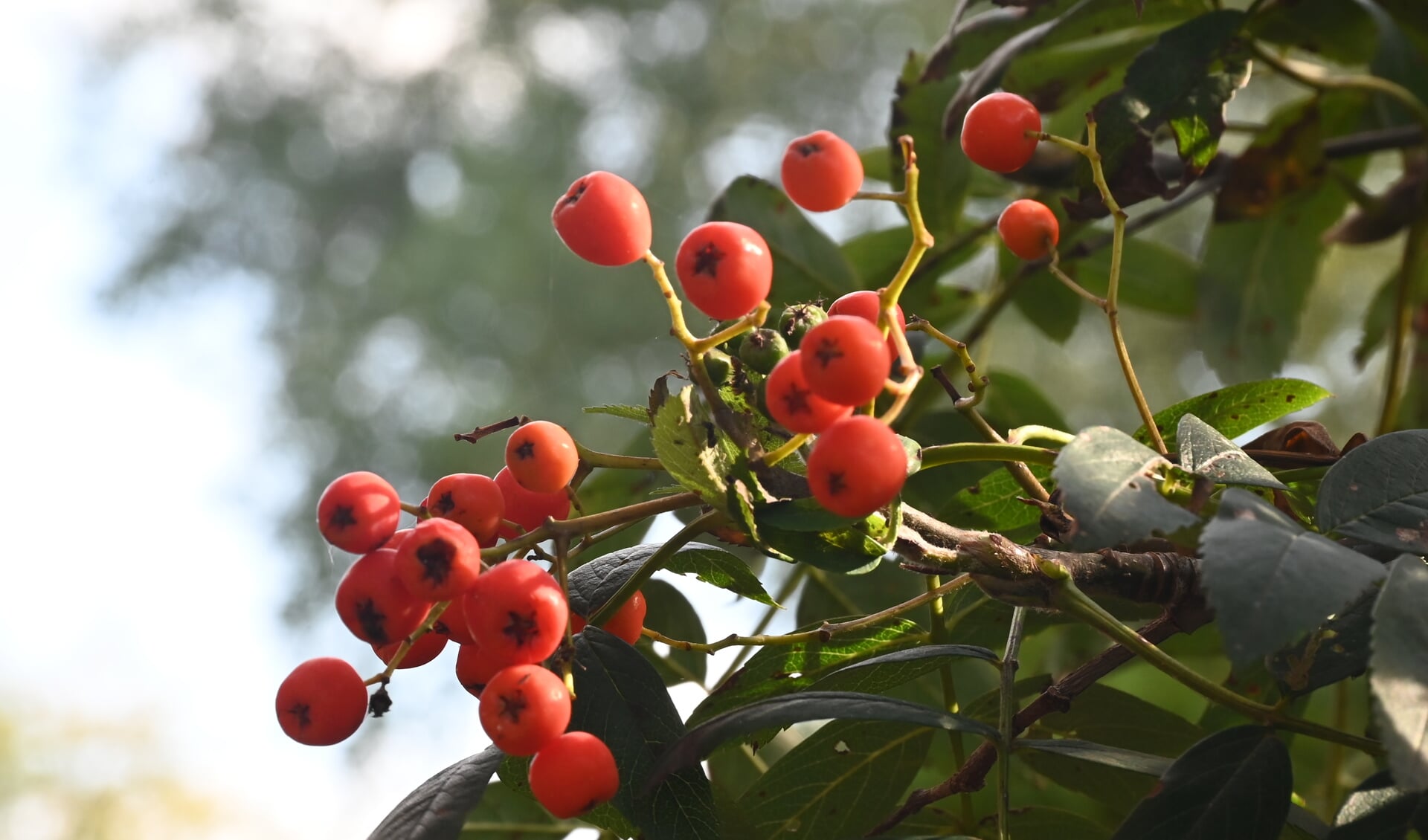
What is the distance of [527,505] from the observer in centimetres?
47

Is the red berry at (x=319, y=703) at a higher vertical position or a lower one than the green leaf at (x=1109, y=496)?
higher

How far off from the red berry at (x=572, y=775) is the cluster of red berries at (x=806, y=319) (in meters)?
0.12

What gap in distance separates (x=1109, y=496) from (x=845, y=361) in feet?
0.31

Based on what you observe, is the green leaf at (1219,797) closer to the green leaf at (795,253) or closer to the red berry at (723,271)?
the red berry at (723,271)

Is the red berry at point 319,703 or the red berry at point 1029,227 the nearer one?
the red berry at point 319,703

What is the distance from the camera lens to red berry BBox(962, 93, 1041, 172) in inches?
19.6

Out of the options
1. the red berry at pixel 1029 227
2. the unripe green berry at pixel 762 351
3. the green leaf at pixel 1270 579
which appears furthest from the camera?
the red berry at pixel 1029 227

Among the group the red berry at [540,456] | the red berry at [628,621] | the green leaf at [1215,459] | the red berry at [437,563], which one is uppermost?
the red berry at [540,456]

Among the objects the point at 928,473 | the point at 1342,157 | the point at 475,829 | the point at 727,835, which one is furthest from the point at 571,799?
the point at 1342,157

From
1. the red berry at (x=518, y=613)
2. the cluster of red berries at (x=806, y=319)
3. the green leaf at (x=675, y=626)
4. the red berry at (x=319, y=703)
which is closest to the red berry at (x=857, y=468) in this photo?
the cluster of red berries at (x=806, y=319)

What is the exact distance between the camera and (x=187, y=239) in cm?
571

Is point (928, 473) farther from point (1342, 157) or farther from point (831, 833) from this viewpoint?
point (1342, 157)

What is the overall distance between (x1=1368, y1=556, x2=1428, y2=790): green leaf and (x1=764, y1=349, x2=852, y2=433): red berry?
0.18m

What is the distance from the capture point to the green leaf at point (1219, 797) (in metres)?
0.40
